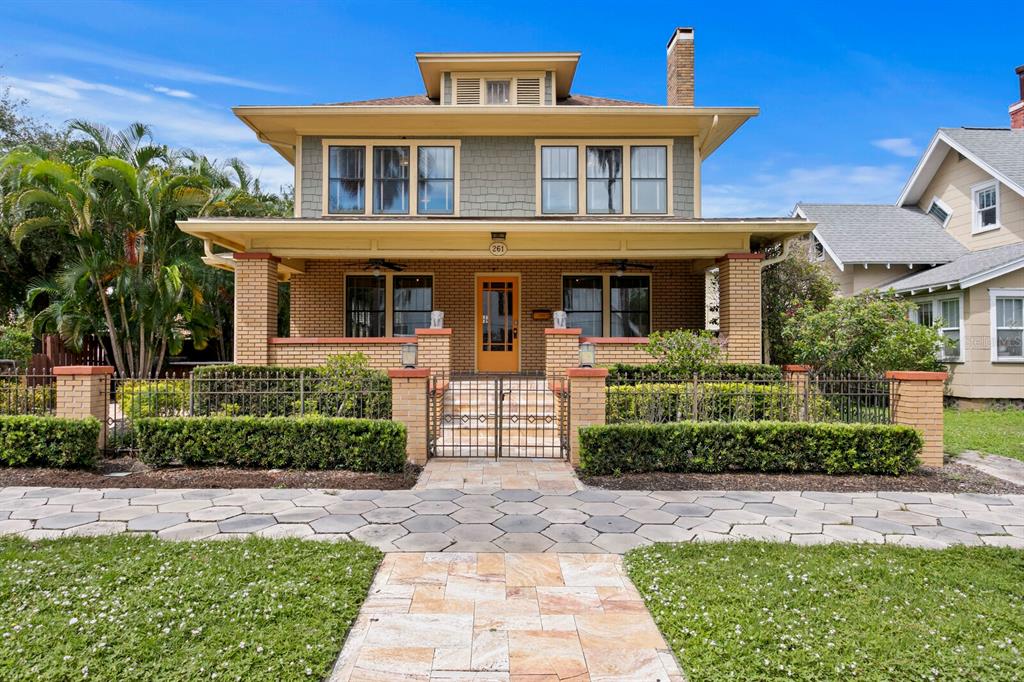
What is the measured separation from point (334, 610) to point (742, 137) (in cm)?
1378

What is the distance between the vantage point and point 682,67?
44.4ft

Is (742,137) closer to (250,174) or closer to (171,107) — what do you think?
(250,174)

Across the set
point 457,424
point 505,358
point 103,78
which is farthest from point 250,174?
point 457,424

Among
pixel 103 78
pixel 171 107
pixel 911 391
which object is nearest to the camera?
pixel 911 391

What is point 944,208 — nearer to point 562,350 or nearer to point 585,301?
point 585,301

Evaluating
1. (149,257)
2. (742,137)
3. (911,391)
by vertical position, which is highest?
(742,137)

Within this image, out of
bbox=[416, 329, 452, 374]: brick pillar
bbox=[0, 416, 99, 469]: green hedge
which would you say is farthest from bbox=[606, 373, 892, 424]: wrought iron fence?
bbox=[0, 416, 99, 469]: green hedge

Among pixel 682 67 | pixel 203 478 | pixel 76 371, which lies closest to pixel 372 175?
pixel 76 371

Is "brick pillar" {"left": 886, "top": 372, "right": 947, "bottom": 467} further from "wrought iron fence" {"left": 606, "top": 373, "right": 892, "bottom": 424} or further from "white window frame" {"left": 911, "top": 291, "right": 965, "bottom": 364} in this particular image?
"white window frame" {"left": 911, "top": 291, "right": 965, "bottom": 364}

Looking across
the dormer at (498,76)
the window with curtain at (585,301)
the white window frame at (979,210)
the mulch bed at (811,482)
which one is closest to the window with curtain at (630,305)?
the window with curtain at (585,301)

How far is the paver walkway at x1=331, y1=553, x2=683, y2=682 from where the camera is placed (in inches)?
107

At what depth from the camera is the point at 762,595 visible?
342cm

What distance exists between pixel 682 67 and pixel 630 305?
6.08 metres

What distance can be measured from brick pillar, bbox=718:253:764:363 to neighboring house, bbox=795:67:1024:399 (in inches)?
169
